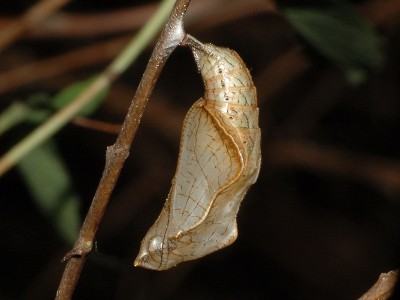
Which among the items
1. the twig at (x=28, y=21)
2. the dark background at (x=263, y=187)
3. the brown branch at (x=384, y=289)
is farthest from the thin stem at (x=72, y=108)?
the dark background at (x=263, y=187)

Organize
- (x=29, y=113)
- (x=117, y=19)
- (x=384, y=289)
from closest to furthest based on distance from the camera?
(x=384, y=289) < (x=29, y=113) < (x=117, y=19)

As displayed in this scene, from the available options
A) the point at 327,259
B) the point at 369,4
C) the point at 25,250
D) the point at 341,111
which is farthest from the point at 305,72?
the point at 25,250

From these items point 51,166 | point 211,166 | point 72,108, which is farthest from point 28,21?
point 211,166

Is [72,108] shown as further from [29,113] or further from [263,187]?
[263,187]

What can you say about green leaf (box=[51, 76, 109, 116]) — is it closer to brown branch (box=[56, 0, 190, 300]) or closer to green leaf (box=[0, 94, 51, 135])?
green leaf (box=[0, 94, 51, 135])

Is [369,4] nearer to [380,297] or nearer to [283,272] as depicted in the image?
[283,272]
